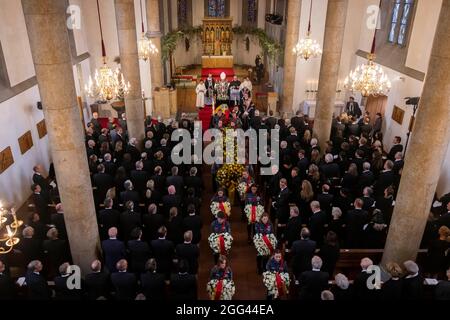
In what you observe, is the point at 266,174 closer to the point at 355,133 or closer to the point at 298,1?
the point at 355,133

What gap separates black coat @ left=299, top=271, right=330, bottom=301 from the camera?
20.9ft

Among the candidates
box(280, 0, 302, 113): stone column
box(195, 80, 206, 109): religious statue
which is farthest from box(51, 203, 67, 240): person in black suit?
box(280, 0, 302, 113): stone column

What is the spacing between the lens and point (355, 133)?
1411cm

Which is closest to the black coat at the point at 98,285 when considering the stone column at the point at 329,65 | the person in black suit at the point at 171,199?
the person in black suit at the point at 171,199

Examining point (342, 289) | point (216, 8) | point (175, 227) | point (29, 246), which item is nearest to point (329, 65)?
point (175, 227)

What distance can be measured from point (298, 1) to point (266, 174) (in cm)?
1001

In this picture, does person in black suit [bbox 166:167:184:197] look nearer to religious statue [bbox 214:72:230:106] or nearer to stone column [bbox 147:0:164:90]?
stone column [bbox 147:0:164:90]

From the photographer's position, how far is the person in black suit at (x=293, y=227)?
26.2ft

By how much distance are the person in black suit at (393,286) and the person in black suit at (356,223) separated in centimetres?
193

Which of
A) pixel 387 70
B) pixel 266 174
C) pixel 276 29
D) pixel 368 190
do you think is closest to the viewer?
pixel 368 190

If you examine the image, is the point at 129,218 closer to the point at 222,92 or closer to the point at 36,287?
the point at 36,287

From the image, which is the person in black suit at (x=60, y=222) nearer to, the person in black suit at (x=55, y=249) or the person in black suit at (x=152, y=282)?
the person in black suit at (x=55, y=249)

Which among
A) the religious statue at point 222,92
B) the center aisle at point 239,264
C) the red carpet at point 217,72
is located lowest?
the center aisle at point 239,264
